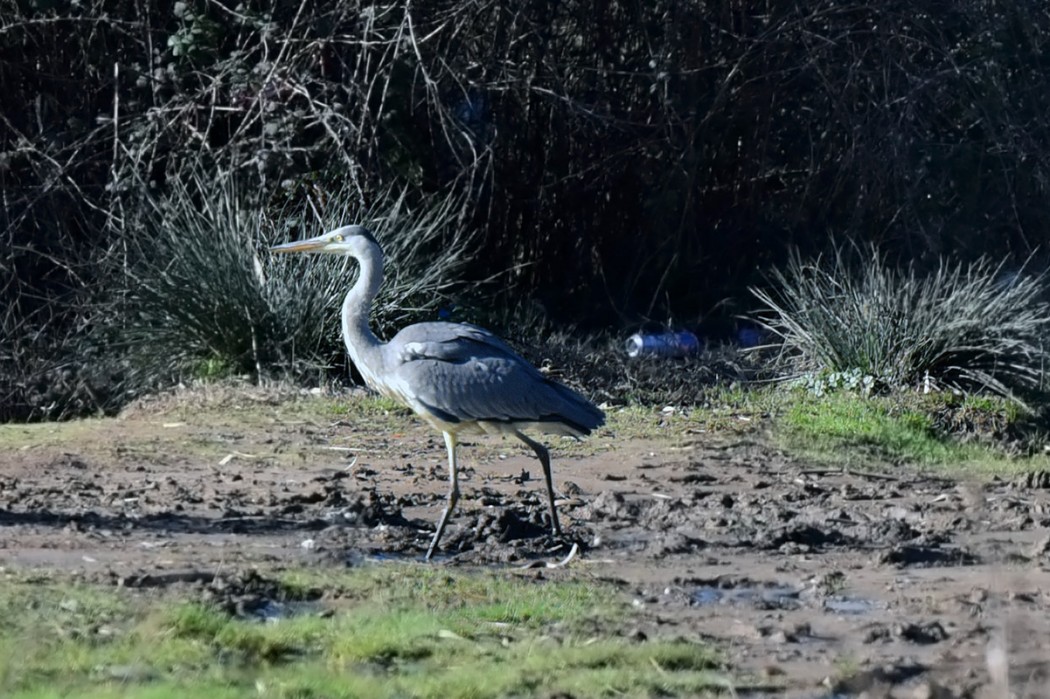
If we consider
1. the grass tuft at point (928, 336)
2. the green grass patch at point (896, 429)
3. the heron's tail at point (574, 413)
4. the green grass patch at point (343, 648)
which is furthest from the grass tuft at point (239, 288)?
the green grass patch at point (343, 648)

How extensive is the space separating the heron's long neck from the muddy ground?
70 centimetres

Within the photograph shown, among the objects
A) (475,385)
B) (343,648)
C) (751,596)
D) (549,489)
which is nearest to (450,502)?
(549,489)

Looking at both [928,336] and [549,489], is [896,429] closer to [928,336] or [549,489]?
[928,336]

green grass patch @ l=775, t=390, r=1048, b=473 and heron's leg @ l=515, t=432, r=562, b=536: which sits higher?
heron's leg @ l=515, t=432, r=562, b=536

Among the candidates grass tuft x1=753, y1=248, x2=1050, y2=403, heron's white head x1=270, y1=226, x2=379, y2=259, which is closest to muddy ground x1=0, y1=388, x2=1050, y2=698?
heron's white head x1=270, y1=226, x2=379, y2=259

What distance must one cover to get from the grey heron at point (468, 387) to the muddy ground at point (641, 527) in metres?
0.48

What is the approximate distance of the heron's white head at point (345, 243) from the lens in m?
9.03

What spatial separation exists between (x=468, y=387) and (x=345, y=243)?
1.39m

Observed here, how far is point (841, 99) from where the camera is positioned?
50.2 ft

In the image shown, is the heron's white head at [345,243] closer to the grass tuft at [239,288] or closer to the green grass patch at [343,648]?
the green grass patch at [343,648]

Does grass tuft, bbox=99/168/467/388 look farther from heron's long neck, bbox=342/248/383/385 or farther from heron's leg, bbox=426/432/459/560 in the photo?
heron's leg, bbox=426/432/459/560

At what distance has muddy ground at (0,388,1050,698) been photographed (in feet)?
20.5

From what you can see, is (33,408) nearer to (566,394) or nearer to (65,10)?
(65,10)

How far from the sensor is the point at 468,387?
8234 mm
